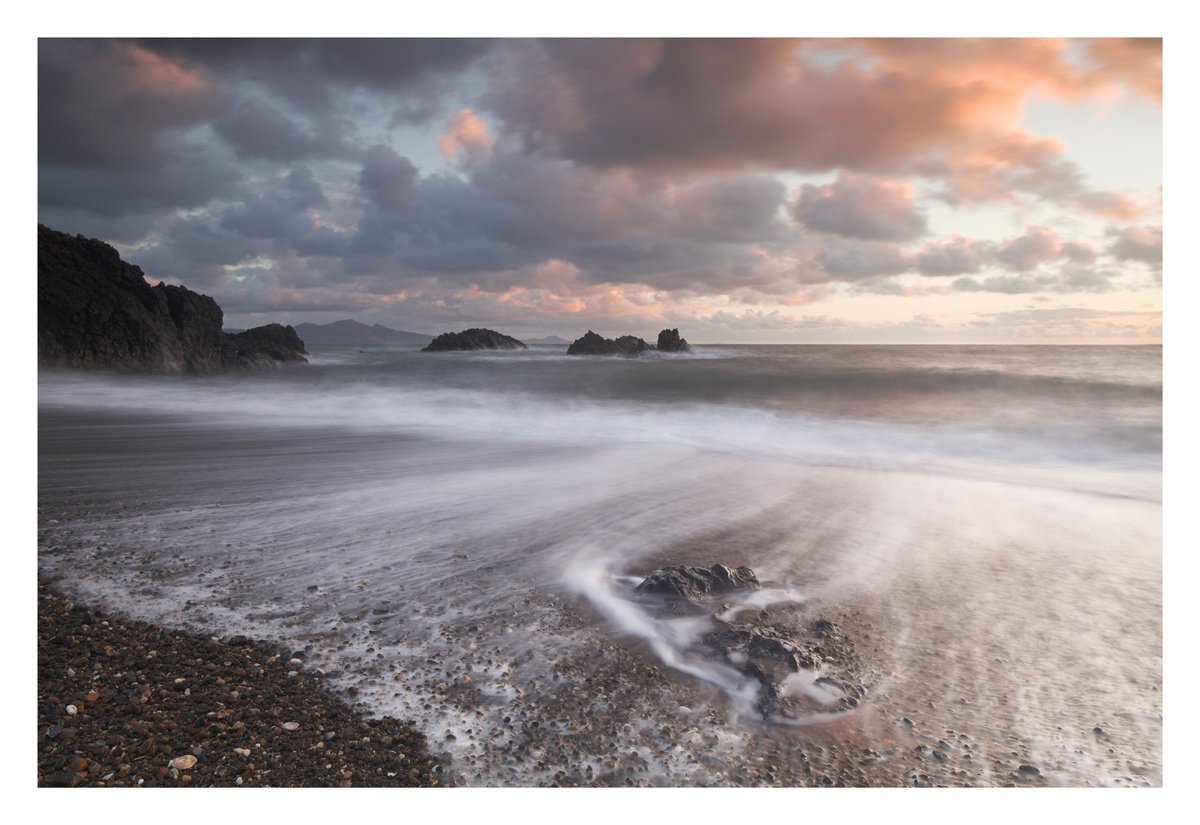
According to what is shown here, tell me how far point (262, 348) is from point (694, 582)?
77.2 ft

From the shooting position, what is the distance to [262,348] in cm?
2203

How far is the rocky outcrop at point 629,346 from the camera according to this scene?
27.8m

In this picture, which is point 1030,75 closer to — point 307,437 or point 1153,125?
point 1153,125

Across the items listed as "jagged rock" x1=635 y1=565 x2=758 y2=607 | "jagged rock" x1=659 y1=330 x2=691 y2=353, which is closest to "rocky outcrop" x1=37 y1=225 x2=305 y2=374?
"jagged rock" x1=635 y1=565 x2=758 y2=607

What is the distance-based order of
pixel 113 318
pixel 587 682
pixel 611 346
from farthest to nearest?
pixel 611 346
pixel 113 318
pixel 587 682

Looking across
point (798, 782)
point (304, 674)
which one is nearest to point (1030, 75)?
point (798, 782)

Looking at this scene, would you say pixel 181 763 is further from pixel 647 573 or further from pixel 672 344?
pixel 672 344

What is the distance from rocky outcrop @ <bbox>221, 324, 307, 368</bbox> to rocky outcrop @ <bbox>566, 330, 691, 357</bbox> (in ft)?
39.5

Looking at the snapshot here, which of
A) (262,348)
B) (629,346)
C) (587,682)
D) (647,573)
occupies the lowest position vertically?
(587,682)

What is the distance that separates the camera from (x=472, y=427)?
7855 mm

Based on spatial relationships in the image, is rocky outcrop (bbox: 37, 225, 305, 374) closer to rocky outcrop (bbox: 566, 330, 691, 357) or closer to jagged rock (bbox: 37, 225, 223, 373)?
jagged rock (bbox: 37, 225, 223, 373)

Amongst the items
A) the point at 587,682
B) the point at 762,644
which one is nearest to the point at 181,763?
the point at 587,682

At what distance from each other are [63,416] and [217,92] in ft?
17.8

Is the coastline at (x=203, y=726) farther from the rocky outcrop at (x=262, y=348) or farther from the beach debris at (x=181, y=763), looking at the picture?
the rocky outcrop at (x=262, y=348)
